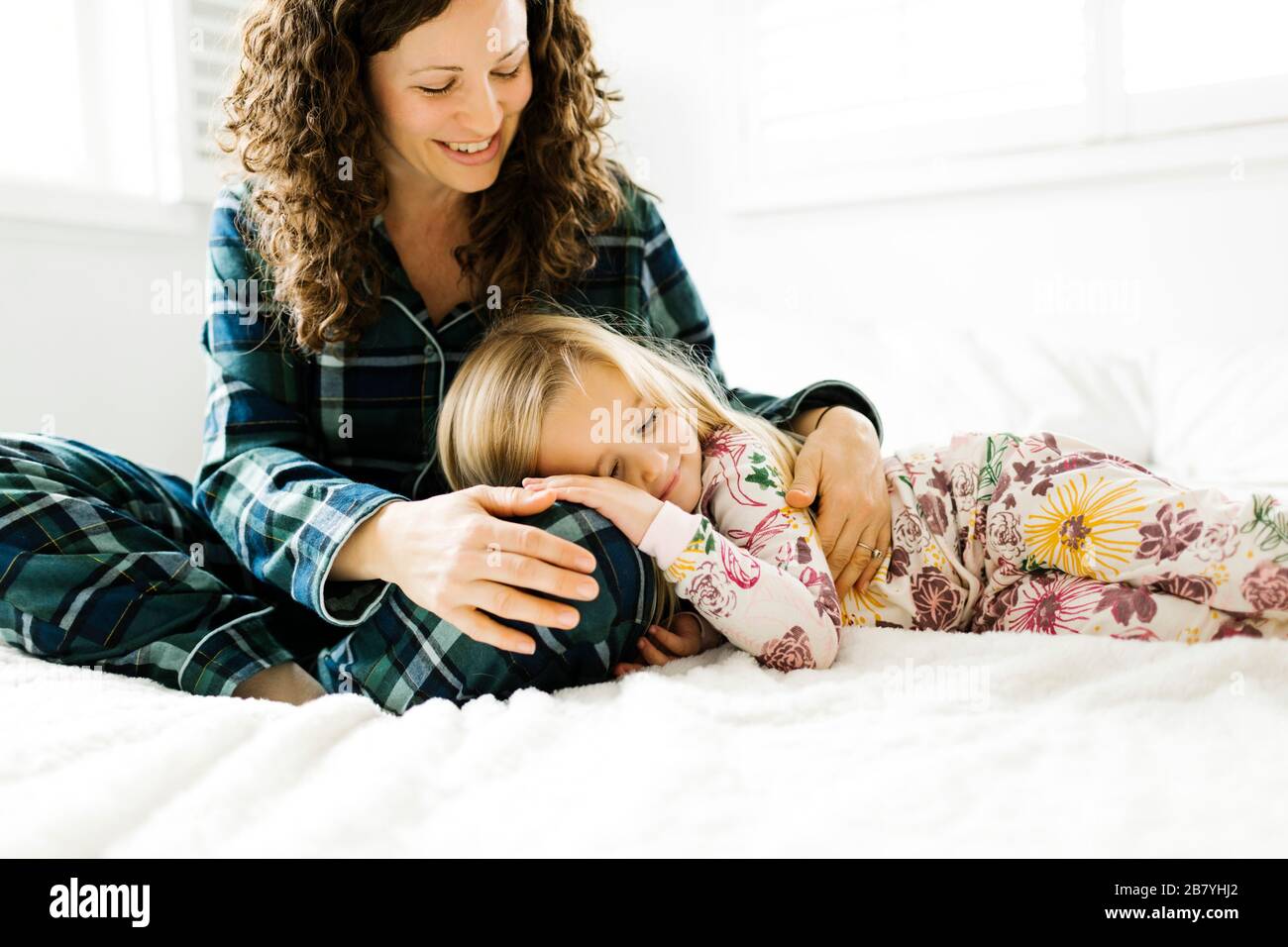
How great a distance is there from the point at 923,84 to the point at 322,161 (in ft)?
5.23

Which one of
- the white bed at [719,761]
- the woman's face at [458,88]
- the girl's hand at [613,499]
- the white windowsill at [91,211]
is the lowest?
the white bed at [719,761]

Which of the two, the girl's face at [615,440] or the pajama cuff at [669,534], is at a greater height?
the girl's face at [615,440]

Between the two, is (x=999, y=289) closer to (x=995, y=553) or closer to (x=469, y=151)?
(x=995, y=553)

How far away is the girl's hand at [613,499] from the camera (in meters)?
0.98

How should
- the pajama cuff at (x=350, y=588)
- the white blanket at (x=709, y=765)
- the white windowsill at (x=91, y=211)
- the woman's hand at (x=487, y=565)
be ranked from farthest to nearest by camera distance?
the white windowsill at (x=91, y=211) → the pajama cuff at (x=350, y=588) → the woman's hand at (x=487, y=565) → the white blanket at (x=709, y=765)

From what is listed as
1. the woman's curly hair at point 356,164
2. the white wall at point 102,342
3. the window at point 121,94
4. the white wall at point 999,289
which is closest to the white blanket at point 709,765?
the woman's curly hair at point 356,164

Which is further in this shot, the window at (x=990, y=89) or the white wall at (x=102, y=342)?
the window at (x=990, y=89)

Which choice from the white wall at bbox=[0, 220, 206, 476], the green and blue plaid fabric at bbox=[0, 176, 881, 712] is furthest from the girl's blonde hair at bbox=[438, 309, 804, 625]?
the white wall at bbox=[0, 220, 206, 476]

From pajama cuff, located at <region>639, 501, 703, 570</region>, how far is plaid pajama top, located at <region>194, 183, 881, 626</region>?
1.11ft

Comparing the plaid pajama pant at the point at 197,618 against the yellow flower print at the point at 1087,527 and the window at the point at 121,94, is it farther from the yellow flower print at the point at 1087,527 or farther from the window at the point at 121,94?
the window at the point at 121,94

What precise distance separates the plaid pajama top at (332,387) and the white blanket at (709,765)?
0.29m
